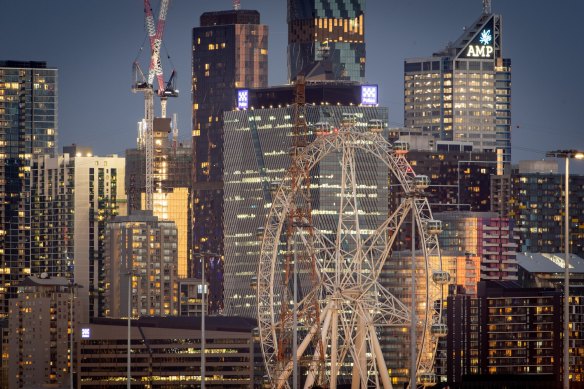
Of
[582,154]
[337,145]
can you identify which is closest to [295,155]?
[337,145]

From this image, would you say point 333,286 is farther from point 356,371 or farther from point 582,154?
point 582,154

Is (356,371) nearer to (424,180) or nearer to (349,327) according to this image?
(349,327)

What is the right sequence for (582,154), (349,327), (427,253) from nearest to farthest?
(582,154) < (427,253) < (349,327)

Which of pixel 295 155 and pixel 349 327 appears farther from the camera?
pixel 349 327

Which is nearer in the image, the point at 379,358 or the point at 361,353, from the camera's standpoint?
the point at 361,353

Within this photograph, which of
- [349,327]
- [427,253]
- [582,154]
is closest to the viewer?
[582,154]

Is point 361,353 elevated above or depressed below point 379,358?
above

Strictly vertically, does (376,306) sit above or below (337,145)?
below

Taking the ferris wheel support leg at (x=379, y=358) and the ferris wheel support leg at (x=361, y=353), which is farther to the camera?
the ferris wheel support leg at (x=379, y=358)

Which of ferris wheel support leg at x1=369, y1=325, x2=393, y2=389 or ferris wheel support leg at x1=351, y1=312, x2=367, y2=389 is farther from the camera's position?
ferris wheel support leg at x1=369, y1=325, x2=393, y2=389
